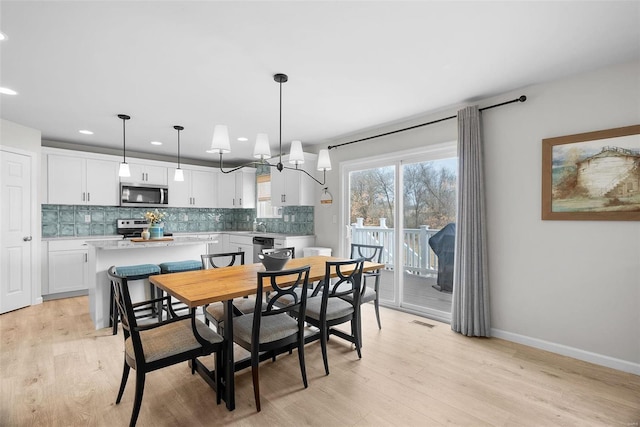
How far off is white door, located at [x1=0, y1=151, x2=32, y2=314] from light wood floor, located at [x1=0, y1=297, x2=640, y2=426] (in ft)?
4.16

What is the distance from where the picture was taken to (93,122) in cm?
Result: 401

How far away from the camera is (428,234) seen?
12.7ft

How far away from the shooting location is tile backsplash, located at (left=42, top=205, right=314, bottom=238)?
16.5ft

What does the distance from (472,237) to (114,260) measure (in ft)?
12.7

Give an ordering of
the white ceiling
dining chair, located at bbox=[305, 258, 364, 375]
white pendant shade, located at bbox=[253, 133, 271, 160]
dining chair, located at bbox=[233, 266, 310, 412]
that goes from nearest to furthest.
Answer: the white ceiling
dining chair, located at bbox=[233, 266, 310, 412]
dining chair, located at bbox=[305, 258, 364, 375]
white pendant shade, located at bbox=[253, 133, 271, 160]

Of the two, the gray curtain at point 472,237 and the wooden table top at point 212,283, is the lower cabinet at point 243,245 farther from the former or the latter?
the gray curtain at point 472,237

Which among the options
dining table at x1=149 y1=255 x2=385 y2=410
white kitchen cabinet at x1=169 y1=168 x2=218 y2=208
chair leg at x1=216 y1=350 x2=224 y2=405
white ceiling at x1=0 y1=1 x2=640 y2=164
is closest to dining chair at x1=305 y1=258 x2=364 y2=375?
dining table at x1=149 y1=255 x2=385 y2=410

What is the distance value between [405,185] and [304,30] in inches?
98.1

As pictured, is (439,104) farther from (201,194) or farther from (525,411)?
(201,194)

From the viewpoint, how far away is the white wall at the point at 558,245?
2.49 m

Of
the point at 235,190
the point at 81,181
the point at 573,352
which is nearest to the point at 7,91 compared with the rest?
the point at 81,181

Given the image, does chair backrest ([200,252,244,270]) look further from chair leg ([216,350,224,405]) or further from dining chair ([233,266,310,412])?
chair leg ([216,350,224,405])

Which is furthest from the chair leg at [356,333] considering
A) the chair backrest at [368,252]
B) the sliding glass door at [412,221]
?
the sliding glass door at [412,221]

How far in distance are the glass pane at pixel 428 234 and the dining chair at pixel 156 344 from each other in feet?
8.86
